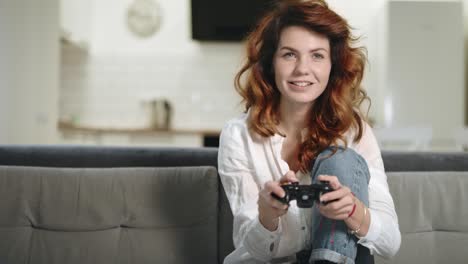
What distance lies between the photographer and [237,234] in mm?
1238

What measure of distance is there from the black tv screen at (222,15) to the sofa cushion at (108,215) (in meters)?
3.61

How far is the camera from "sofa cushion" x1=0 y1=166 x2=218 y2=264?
4.83 ft

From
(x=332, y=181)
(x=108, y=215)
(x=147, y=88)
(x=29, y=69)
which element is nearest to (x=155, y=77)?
(x=147, y=88)

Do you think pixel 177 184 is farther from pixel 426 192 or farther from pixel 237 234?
→ pixel 426 192

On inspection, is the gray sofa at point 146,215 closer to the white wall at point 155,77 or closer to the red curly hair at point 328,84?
the red curly hair at point 328,84

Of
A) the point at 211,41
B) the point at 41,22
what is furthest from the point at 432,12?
the point at 41,22

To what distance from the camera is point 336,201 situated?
99 centimetres

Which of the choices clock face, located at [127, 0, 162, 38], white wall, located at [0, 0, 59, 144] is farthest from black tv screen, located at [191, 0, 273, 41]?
white wall, located at [0, 0, 59, 144]

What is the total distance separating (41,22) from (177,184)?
2.97m

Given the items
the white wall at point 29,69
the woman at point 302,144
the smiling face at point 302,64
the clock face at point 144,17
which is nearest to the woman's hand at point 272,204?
the woman at point 302,144

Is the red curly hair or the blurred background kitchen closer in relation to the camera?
the red curly hair

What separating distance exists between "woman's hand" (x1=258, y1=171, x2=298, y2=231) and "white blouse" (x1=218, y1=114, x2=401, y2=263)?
0.07ft

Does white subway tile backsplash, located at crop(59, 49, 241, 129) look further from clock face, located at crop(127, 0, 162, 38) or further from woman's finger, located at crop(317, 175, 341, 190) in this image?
woman's finger, located at crop(317, 175, 341, 190)

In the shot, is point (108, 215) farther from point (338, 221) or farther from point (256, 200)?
point (338, 221)
